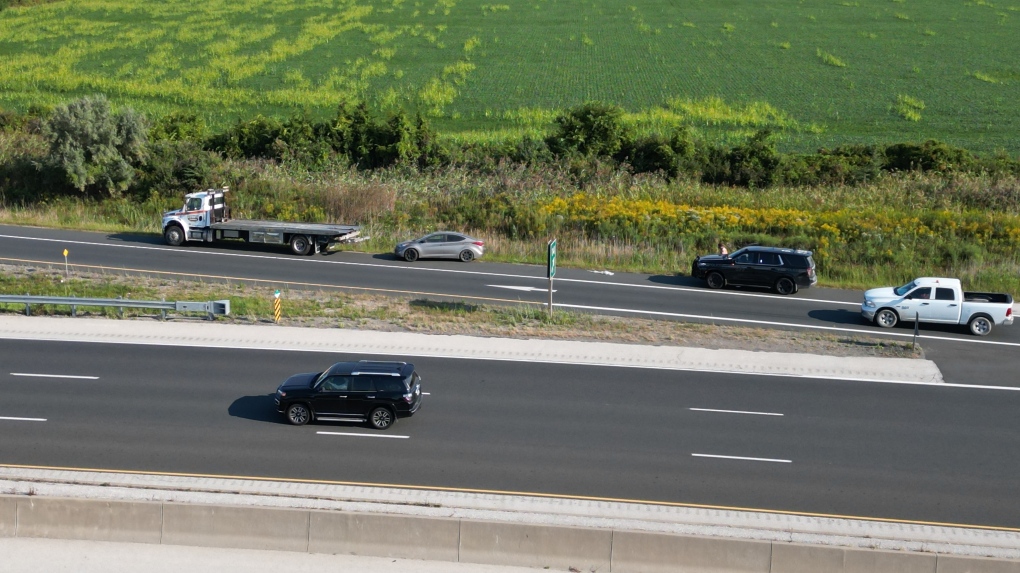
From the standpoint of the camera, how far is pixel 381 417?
17969 mm

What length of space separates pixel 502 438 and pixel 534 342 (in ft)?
22.5

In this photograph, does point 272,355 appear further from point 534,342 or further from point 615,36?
point 615,36

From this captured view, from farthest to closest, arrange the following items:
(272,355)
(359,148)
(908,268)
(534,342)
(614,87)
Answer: (614,87), (359,148), (908,268), (534,342), (272,355)

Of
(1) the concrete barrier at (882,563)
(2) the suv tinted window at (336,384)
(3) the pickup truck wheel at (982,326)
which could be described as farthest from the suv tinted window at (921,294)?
(2) the suv tinted window at (336,384)

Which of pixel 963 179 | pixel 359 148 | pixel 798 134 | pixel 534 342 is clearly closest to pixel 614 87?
pixel 798 134

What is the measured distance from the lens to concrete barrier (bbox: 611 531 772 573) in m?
12.3

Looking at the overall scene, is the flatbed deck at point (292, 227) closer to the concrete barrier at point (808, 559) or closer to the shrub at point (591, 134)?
the shrub at point (591, 134)

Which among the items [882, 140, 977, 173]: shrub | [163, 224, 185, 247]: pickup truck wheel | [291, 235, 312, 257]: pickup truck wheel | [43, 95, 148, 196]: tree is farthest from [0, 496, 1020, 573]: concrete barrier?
[882, 140, 977, 173]: shrub

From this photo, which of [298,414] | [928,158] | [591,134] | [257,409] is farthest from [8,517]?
[928,158]

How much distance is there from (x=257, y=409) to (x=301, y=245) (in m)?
17.1

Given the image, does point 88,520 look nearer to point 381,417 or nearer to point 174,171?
point 381,417

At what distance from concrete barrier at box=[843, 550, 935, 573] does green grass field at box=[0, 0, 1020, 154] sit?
142 ft

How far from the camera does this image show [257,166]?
45125 millimetres

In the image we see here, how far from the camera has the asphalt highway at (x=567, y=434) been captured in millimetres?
15555
